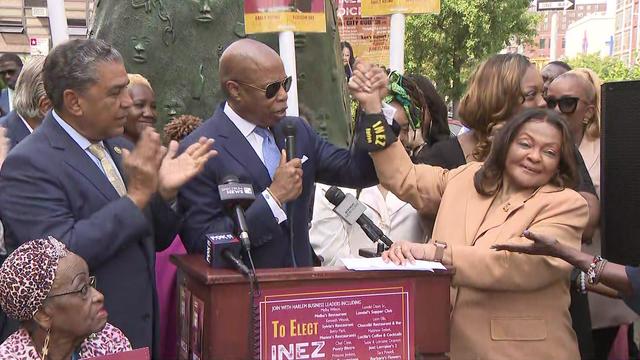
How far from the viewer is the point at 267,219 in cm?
268

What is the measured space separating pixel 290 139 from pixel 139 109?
5.67 feet

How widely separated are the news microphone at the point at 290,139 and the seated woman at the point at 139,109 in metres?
1.44

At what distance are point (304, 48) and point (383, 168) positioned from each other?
2.96m

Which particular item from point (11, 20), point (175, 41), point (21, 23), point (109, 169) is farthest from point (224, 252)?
point (11, 20)

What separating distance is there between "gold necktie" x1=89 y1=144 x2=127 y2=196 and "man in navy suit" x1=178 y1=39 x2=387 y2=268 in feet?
0.76

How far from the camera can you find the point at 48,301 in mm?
2279

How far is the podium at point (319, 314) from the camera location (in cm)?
235

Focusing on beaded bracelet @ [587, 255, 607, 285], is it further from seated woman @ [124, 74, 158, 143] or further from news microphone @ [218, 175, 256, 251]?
seated woman @ [124, 74, 158, 143]

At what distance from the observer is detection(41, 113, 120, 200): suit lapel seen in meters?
2.63

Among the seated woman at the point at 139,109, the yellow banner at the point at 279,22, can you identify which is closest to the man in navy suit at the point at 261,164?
the seated woman at the point at 139,109

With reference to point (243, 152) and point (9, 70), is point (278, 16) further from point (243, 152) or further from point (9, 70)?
point (9, 70)

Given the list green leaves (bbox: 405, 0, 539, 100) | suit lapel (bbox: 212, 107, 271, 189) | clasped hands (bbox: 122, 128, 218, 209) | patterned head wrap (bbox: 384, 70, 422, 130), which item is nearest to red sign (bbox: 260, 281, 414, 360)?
clasped hands (bbox: 122, 128, 218, 209)

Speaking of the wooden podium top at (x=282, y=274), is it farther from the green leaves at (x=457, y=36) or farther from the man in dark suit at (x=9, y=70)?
the green leaves at (x=457, y=36)

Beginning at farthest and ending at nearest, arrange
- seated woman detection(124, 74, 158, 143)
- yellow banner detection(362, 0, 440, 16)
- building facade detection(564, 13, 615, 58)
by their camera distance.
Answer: building facade detection(564, 13, 615, 58), yellow banner detection(362, 0, 440, 16), seated woman detection(124, 74, 158, 143)
